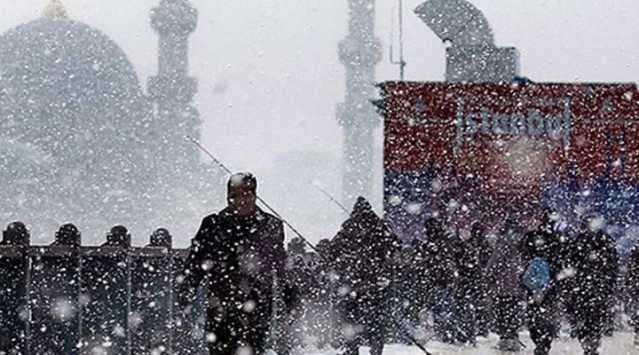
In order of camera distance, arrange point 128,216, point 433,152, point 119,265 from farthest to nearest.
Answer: point 128,216
point 433,152
point 119,265

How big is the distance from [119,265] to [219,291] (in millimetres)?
1944

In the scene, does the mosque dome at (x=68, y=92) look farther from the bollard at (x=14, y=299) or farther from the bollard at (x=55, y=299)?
the bollard at (x=14, y=299)

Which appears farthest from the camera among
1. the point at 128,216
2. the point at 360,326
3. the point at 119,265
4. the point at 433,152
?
the point at 128,216

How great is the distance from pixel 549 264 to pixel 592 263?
25.6 inches

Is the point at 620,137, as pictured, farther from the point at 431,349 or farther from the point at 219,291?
the point at 219,291

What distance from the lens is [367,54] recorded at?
119125 millimetres

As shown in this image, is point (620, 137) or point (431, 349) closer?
point (431, 349)

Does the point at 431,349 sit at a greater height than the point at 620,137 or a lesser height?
lesser

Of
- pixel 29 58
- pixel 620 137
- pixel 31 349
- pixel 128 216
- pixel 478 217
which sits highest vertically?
pixel 29 58

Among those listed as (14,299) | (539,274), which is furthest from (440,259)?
(14,299)

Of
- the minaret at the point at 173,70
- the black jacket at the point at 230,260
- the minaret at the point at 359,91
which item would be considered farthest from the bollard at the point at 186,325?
the minaret at the point at 359,91

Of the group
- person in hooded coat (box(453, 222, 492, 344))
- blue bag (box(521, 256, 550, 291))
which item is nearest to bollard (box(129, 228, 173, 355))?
blue bag (box(521, 256, 550, 291))

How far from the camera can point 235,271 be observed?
6602mm

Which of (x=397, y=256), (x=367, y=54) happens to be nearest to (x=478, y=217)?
(x=397, y=256)
